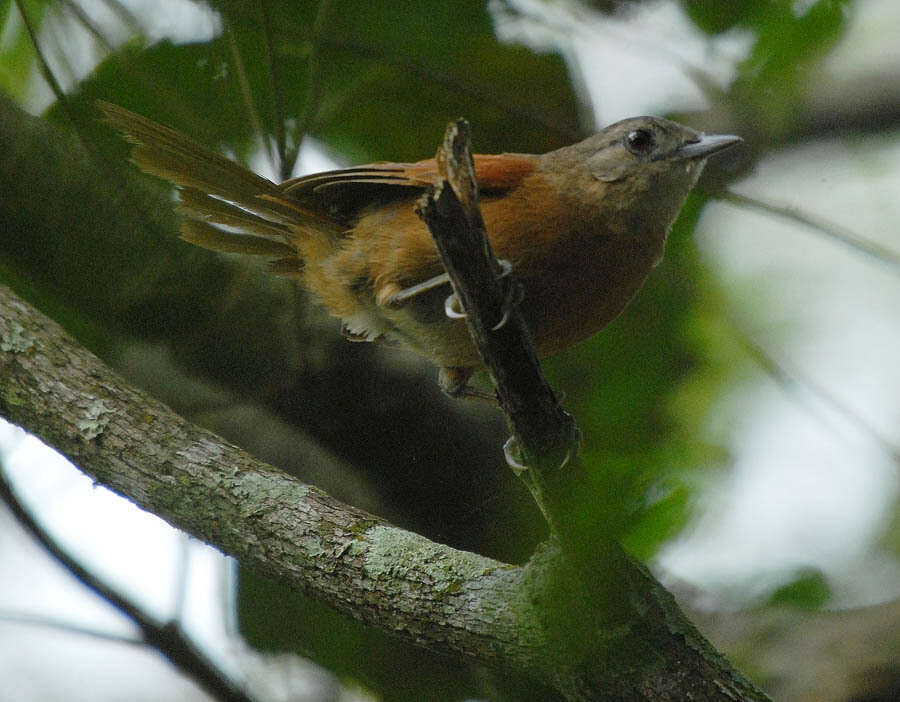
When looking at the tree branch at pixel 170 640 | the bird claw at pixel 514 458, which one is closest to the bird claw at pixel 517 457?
the bird claw at pixel 514 458

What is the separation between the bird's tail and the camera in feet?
10.5

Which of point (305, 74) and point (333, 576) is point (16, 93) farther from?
point (333, 576)

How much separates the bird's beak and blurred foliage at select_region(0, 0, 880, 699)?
192mm

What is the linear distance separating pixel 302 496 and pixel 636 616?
2.93ft

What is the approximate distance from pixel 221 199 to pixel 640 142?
142 cm

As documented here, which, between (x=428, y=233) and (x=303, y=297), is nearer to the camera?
(x=428, y=233)

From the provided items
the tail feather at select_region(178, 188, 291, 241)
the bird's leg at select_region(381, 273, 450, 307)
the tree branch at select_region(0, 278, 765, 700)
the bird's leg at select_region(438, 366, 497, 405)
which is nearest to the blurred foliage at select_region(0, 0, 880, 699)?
the tail feather at select_region(178, 188, 291, 241)

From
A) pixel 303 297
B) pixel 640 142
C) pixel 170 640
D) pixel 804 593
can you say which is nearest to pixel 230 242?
pixel 303 297

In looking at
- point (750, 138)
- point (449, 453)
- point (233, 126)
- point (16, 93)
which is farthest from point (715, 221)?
point (16, 93)

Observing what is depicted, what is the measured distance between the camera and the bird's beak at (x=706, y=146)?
11.1 ft

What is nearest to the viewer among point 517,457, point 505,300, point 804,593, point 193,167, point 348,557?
point 505,300

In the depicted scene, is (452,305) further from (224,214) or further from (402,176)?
(224,214)

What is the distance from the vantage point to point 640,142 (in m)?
3.52

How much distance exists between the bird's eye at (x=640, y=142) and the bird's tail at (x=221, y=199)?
3.43ft
